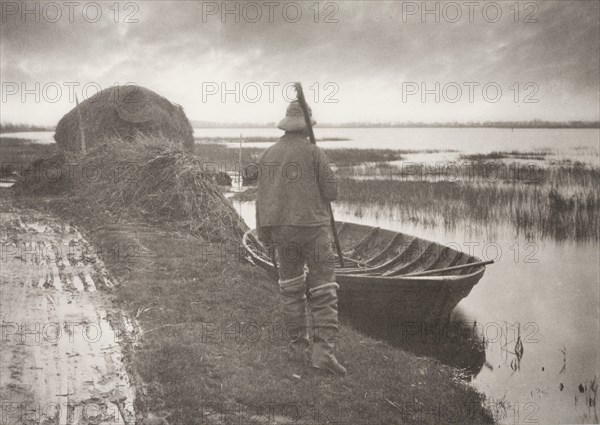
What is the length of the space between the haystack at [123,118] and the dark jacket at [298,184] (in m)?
14.9

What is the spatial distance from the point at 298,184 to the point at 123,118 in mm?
16472

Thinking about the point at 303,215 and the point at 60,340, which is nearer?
the point at 303,215

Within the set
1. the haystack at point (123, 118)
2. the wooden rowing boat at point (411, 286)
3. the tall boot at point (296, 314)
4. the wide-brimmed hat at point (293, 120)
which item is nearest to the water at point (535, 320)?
the wooden rowing boat at point (411, 286)

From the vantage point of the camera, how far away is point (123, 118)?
19875 millimetres

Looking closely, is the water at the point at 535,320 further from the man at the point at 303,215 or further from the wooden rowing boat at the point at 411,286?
the man at the point at 303,215

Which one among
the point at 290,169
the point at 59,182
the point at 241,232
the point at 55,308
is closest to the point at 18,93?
the point at 59,182

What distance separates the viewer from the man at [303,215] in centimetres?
503

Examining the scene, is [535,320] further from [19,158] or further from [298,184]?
[19,158]

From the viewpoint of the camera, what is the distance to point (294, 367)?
529cm

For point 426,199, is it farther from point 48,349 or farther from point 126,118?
point 48,349

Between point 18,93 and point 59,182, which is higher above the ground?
point 18,93

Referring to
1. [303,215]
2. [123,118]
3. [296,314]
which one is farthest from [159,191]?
[303,215]

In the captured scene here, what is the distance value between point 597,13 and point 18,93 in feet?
41.2

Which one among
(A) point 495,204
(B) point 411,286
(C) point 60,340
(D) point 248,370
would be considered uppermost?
(A) point 495,204
